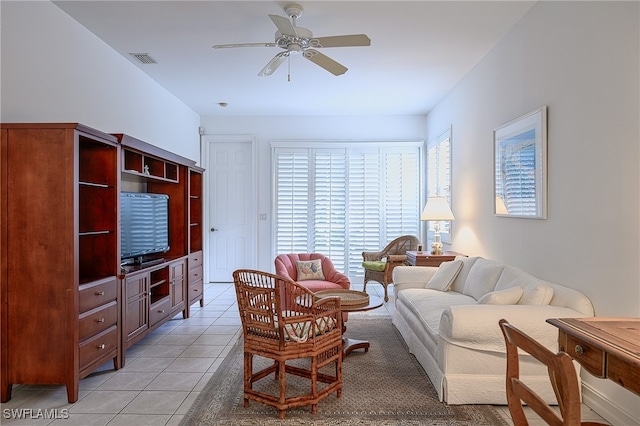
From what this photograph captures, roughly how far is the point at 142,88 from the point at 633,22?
4567 mm

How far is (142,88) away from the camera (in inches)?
187

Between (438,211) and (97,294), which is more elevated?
(438,211)

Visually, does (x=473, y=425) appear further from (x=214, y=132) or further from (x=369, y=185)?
(x=214, y=132)

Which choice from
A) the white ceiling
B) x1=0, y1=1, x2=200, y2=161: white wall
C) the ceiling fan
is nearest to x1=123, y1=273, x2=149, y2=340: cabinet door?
x1=0, y1=1, x2=200, y2=161: white wall

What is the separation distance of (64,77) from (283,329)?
9.00 ft

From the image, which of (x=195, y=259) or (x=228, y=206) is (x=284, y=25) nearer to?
(x=195, y=259)

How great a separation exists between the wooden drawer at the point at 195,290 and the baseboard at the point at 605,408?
13.0ft

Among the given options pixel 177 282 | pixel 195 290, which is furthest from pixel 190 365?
pixel 195 290

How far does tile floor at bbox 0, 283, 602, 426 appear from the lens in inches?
98.2

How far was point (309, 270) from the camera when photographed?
5.08m

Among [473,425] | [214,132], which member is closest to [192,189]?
[214,132]

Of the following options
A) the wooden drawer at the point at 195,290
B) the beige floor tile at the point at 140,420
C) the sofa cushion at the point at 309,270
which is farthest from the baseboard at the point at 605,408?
the wooden drawer at the point at 195,290

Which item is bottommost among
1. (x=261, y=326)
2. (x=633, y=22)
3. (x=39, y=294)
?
(x=261, y=326)

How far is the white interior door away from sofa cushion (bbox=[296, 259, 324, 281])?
2126 millimetres
